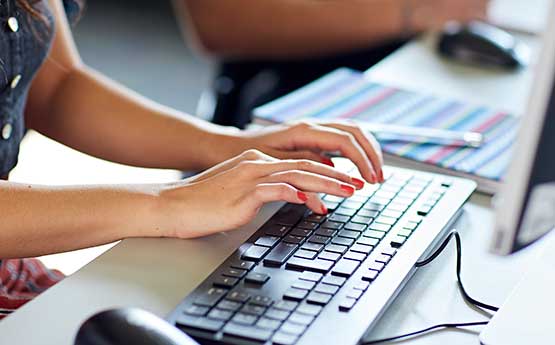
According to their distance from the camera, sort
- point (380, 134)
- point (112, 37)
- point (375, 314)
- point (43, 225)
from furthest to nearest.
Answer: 1. point (112, 37)
2. point (380, 134)
3. point (43, 225)
4. point (375, 314)

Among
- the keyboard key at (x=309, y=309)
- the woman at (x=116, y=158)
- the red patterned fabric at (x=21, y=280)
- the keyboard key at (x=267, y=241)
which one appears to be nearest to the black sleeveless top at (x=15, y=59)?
the woman at (x=116, y=158)

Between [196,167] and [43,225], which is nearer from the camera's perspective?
[43,225]

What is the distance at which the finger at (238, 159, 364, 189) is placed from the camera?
92 cm

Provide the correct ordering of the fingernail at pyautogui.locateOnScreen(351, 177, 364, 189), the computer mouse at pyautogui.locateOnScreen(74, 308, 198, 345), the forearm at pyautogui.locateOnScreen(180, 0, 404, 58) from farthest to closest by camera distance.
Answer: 1. the forearm at pyautogui.locateOnScreen(180, 0, 404, 58)
2. the fingernail at pyautogui.locateOnScreen(351, 177, 364, 189)
3. the computer mouse at pyautogui.locateOnScreen(74, 308, 198, 345)

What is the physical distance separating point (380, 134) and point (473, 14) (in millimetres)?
643

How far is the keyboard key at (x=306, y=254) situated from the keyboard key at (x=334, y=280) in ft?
0.11

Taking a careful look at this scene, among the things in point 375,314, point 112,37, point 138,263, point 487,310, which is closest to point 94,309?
point 138,263

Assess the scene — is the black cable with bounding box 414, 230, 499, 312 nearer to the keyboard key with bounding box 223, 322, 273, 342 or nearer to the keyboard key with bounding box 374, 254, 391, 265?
the keyboard key with bounding box 374, 254, 391, 265

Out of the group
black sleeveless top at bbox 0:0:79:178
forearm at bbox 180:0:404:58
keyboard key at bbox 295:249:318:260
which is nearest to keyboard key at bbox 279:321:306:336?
keyboard key at bbox 295:249:318:260

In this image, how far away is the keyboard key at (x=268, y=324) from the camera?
74 centimetres

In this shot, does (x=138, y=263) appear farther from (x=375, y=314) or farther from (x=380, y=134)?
(x=380, y=134)

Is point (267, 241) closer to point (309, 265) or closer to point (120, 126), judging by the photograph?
point (309, 265)

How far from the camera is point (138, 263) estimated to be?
860mm

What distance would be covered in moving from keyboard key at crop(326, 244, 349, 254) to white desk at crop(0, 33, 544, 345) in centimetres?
6
